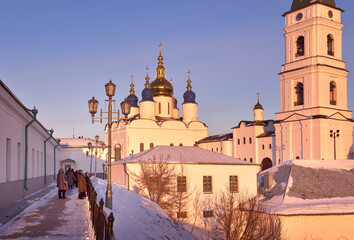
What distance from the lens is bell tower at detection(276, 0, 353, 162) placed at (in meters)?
43.3

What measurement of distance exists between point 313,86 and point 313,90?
431mm

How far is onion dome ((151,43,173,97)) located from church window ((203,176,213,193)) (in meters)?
35.5

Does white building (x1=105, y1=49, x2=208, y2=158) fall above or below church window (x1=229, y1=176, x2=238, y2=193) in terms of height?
above

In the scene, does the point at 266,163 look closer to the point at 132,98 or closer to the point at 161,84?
the point at 161,84

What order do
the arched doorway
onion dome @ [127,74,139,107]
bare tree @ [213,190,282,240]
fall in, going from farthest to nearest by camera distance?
onion dome @ [127,74,139,107] → the arched doorway → bare tree @ [213,190,282,240]

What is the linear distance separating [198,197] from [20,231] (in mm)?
20524

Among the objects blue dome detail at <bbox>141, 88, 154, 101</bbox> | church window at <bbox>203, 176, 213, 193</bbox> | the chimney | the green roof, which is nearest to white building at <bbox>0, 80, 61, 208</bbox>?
church window at <bbox>203, 176, 213, 193</bbox>

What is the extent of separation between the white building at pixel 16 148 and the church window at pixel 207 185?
477 inches

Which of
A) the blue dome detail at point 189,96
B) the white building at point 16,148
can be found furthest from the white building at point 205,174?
the blue dome detail at point 189,96

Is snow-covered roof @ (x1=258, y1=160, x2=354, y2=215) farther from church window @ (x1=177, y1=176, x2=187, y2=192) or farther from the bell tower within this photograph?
the bell tower

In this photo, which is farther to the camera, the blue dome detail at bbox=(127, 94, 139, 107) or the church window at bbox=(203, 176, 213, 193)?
the blue dome detail at bbox=(127, 94, 139, 107)

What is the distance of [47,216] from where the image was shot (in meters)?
11.8

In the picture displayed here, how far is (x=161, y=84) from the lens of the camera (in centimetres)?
6450

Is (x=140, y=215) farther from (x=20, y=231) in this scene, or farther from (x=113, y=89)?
(x=20, y=231)
